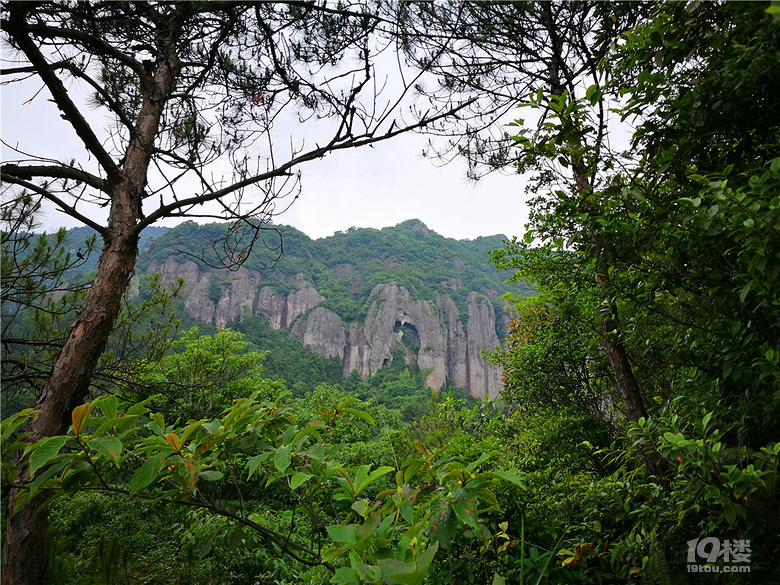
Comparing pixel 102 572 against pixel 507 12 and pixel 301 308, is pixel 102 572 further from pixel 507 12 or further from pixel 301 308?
pixel 301 308

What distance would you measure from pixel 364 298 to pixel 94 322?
55.0 meters

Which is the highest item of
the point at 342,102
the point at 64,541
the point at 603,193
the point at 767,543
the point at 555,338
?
the point at 342,102

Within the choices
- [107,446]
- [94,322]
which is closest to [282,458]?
[107,446]

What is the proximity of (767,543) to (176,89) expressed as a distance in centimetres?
396

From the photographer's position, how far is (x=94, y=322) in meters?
2.05

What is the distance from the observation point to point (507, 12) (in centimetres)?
314

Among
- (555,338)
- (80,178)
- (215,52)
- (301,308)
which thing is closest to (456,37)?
(215,52)

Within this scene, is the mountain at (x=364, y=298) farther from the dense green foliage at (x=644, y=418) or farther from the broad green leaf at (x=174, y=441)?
the broad green leaf at (x=174, y=441)

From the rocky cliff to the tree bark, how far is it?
43458mm

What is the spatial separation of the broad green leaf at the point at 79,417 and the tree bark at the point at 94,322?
1.04m

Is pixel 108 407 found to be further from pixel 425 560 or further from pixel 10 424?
pixel 425 560

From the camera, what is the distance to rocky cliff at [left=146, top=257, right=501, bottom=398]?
47250 millimetres

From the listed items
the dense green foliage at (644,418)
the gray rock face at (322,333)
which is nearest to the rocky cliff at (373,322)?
the gray rock face at (322,333)

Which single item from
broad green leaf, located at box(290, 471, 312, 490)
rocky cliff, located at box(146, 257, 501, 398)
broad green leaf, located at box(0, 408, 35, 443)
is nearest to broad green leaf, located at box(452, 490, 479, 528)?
broad green leaf, located at box(290, 471, 312, 490)
